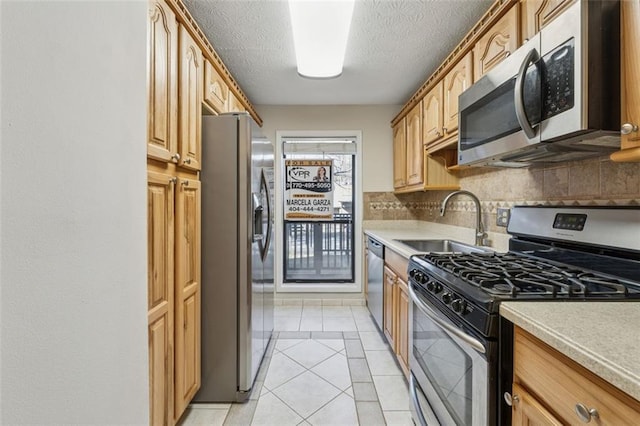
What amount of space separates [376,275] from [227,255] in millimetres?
1483

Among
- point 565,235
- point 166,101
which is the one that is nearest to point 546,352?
point 565,235

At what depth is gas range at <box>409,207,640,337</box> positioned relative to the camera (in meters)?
0.94

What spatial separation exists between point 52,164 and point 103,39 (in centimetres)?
34

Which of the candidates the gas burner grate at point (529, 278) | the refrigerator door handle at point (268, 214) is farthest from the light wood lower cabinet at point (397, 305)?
the refrigerator door handle at point (268, 214)

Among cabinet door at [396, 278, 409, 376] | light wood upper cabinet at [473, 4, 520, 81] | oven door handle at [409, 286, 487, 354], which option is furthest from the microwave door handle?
cabinet door at [396, 278, 409, 376]

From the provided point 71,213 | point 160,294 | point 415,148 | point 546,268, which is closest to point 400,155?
point 415,148

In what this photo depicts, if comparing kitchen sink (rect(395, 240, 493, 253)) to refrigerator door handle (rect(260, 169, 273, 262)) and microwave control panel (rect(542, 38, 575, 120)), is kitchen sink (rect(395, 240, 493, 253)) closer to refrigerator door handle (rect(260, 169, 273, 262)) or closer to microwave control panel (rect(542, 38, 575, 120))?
refrigerator door handle (rect(260, 169, 273, 262))

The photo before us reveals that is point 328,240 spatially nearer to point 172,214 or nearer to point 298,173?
point 298,173

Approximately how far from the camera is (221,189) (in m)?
1.82

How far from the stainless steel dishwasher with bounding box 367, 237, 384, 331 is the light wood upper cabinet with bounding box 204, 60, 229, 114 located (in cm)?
165

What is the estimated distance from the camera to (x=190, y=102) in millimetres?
1657

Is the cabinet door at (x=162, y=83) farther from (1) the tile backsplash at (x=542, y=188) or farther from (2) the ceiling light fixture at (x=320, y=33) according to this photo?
(1) the tile backsplash at (x=542, y=188)

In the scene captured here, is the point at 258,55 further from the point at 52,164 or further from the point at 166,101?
the point at 52,164

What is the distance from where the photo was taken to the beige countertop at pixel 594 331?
55 cm
